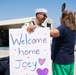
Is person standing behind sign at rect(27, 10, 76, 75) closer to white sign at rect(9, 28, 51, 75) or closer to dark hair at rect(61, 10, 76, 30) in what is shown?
dark hair at rect(61, 10, 76, 30)

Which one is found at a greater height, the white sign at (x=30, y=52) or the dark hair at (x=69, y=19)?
the dark hair at (x=69, y=19)

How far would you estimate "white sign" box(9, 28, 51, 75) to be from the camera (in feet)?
10.3

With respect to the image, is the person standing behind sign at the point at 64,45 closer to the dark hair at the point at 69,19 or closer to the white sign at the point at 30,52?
the dark hair at the point at 69,19

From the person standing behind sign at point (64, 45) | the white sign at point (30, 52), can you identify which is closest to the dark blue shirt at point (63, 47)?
the person standing behind sign at point (64, 45)

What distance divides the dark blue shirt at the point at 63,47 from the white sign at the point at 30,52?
5.0 inches

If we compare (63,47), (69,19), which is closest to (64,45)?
(63,47)

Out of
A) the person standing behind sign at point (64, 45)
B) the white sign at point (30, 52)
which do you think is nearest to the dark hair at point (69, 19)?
the person standing behind sign at point (64, 45)

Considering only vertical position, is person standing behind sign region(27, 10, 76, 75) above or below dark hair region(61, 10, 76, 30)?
below

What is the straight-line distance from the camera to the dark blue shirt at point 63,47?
3.21 meters

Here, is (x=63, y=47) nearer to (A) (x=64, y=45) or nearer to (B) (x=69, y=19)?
(A) (x=64, y=45)

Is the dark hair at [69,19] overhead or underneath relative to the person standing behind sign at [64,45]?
overhead

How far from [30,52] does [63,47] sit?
1.41ft

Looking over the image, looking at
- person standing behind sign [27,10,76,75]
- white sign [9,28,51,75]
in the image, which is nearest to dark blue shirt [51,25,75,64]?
person standing behind sign [27,10,76,75]

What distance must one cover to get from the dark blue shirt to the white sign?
0.13 m
